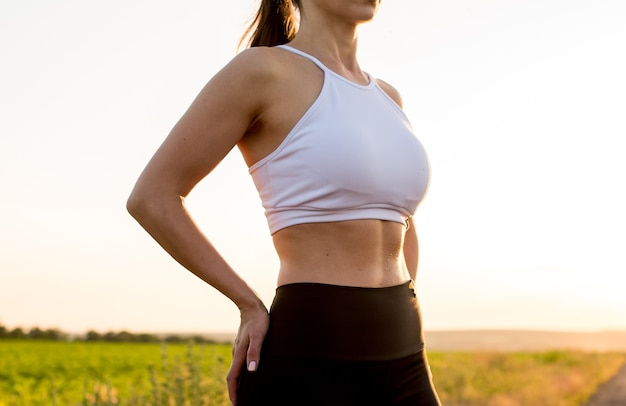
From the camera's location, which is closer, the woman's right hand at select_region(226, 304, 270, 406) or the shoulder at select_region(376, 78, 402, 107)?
the woman's right hand at select_region(226, 304, 270, 406)

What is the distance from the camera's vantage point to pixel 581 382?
12969 millimetres

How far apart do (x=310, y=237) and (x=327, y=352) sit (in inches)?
10.8

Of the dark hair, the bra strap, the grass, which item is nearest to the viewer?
the bra strap

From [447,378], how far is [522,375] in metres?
2.79

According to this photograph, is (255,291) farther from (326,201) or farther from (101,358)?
(101,358)

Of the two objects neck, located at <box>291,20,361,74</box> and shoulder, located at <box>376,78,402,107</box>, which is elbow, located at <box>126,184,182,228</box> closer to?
neck, located at <box>291,20,361,74</box>

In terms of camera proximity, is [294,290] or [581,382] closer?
[294,290]

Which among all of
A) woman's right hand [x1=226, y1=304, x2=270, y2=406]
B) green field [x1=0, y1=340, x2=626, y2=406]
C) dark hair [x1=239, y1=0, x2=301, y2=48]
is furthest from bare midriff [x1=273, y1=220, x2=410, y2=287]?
green field [x1=0, y1=340, x2=626, y2=406]

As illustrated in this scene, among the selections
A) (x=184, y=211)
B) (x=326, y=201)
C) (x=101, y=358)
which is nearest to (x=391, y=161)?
(x=326, y=201)

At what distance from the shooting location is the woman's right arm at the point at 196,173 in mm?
1889

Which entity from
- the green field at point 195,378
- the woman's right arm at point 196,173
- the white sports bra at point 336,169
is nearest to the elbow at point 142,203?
the woman's right arm at point 196,173

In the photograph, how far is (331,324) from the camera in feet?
6.11

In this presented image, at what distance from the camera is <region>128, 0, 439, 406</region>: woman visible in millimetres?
1864

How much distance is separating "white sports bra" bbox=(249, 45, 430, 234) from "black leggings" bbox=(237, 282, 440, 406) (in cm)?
19
